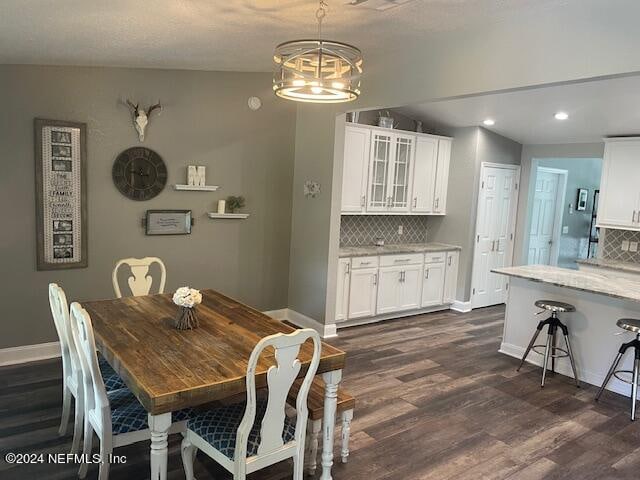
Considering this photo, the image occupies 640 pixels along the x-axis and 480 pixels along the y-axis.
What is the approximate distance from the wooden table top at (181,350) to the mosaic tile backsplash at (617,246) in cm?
497

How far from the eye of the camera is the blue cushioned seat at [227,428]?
213cm

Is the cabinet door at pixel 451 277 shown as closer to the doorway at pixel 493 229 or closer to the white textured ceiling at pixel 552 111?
the doorway at pixel 493 229

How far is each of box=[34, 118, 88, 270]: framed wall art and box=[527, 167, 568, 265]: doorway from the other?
20.0 ft

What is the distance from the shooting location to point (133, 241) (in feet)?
14.6

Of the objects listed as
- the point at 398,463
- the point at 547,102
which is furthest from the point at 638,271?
the point at 398,463

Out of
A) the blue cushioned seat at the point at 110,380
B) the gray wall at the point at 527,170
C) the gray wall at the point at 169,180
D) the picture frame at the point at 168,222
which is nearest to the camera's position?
the blue cushioned seat at the point at 110,380

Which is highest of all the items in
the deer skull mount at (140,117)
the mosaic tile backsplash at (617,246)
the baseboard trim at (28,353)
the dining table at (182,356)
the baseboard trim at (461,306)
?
the deer skull mount at (140,117)

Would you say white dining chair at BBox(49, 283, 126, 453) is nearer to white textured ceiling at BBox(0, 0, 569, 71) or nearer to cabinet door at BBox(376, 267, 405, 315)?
white textured ceiling at BBox(0, 0, 569, 71)

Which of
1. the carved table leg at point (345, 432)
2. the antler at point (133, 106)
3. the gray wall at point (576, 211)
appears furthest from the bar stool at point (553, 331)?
the gray wall at point (576, 211)

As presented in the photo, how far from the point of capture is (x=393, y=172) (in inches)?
230

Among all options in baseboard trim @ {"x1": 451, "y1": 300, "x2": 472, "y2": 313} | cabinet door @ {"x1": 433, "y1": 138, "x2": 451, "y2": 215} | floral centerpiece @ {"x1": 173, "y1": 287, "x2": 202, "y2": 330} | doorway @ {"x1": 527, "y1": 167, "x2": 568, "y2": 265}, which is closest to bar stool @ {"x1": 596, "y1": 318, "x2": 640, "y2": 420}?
baseboard trim @ {"x1": 451, "y1": 300, "x2": 472, "y2": 313}

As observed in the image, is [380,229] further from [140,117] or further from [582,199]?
[582,199]

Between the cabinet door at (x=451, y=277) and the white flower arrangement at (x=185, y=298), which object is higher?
the white flower arrangement at (x=185, y=298)

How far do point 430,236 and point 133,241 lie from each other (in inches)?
159
